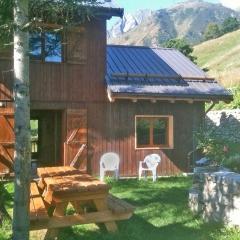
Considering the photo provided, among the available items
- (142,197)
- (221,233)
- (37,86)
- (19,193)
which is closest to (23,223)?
(19,193)

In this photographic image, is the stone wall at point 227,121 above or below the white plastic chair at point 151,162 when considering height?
above

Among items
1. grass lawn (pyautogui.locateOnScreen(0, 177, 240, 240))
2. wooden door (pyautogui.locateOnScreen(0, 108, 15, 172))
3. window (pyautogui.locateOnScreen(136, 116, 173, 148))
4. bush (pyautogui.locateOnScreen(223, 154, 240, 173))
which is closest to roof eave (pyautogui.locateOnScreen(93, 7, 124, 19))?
window (pyautogui.locateOnScreen(136, 116, 173, 148))

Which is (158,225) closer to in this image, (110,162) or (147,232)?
(147,232)

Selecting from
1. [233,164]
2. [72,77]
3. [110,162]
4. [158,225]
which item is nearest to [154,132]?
[110,162]

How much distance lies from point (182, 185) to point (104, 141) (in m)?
3.28

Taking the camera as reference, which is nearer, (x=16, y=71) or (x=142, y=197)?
(x=16, y=71)

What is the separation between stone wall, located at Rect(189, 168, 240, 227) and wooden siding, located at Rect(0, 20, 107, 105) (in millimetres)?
6325

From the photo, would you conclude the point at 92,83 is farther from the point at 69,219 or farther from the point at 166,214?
the point at 69,219

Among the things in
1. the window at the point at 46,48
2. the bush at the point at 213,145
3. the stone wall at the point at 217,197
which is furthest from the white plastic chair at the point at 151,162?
the stone wall at the point at 217,197

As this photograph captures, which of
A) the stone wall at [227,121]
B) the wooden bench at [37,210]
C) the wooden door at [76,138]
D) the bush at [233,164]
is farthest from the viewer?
the stone wall at [227,121]

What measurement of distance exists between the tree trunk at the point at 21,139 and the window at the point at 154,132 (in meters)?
9.64

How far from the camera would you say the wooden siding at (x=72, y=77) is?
14375mm

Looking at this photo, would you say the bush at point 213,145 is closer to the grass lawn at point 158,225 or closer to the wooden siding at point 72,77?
the grass lawn at point 158,225

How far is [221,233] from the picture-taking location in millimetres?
7887
